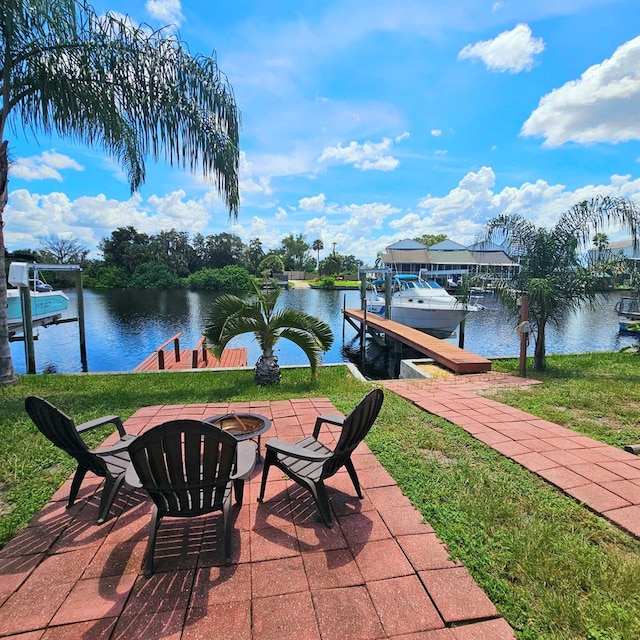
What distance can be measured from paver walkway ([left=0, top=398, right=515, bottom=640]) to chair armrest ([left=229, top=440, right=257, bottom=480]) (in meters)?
0.37

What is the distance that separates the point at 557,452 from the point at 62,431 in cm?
380

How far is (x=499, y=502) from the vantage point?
2451 mm

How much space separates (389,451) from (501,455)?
0.97 metres

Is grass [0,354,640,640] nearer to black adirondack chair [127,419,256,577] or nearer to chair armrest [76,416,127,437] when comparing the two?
chair armrest [76,416,127,437]

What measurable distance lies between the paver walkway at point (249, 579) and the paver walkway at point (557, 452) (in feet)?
4.21

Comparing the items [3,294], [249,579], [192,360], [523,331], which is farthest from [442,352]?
[3,294]

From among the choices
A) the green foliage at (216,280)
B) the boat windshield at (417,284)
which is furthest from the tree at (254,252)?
the boat windshield at (417,284)

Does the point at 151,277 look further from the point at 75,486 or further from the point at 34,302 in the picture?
the point at 75,486

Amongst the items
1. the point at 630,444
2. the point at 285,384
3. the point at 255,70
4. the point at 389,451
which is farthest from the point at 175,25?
the point at 630,444

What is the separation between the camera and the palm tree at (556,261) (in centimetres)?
666

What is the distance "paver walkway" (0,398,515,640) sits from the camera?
1.56 metres

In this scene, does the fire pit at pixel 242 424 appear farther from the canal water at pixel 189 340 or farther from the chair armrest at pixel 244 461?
the canal water at pixel 189 340

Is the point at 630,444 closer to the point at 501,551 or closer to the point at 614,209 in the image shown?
the point at 501,551

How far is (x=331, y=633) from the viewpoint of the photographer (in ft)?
5.03
